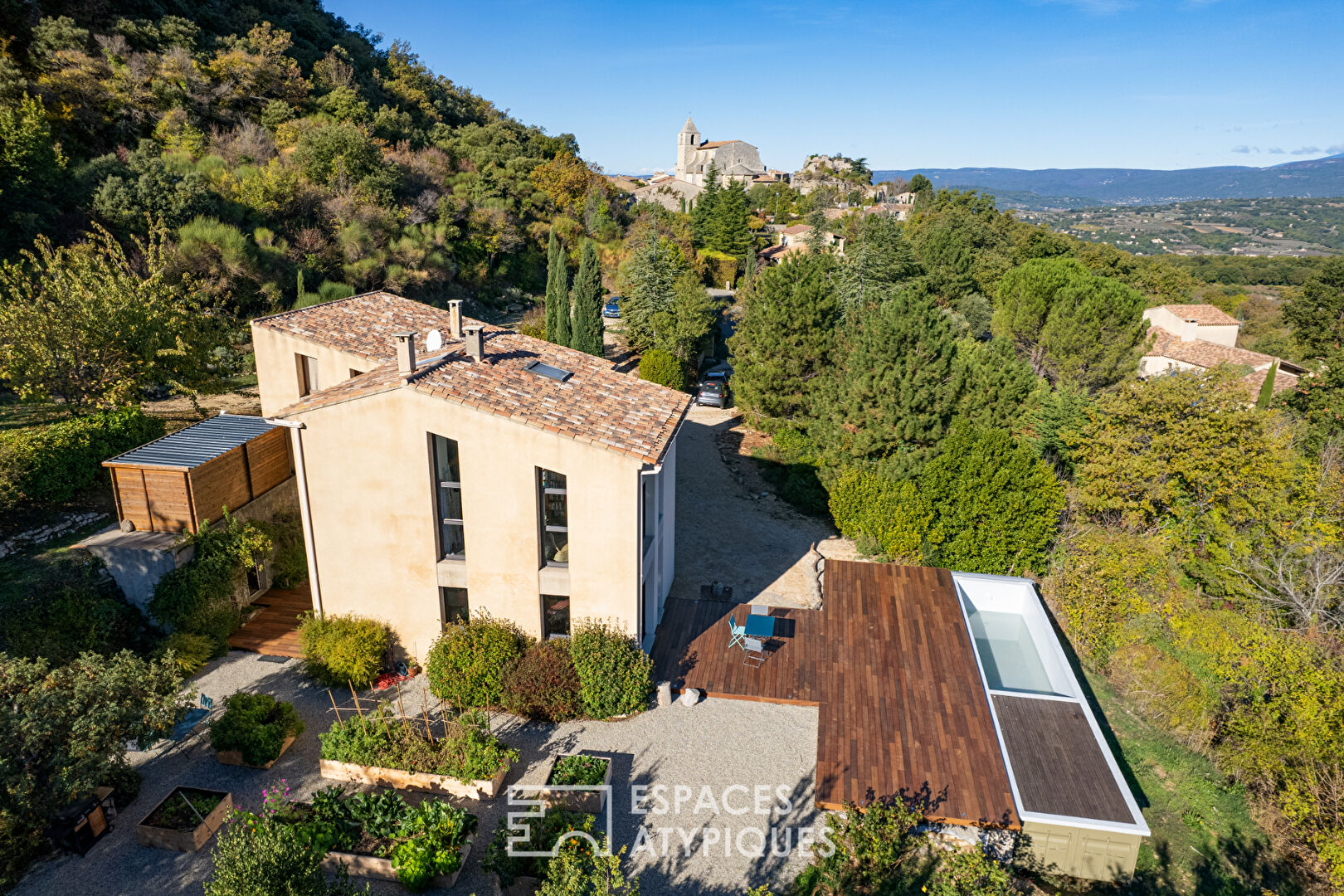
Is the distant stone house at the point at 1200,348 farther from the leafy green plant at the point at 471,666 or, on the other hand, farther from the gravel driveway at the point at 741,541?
the leafy green plant at the point at 471,666

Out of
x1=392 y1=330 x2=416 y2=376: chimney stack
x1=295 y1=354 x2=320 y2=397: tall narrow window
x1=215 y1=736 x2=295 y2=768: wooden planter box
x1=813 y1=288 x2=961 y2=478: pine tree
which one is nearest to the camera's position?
x1=215 y1=736 x2=295 y2=768: wooden planter box

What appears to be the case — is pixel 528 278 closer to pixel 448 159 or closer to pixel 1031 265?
pixel 448 159

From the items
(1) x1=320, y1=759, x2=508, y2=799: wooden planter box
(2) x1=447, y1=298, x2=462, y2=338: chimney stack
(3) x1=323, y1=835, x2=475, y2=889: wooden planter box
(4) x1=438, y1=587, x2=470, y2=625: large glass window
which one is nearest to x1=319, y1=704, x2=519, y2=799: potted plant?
(1) x1=320, y1=759, x2=508, y2=799: wooden planter box

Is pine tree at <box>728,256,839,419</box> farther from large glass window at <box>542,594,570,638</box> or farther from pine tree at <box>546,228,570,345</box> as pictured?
large glass window at <box>542,594,570,638</box>

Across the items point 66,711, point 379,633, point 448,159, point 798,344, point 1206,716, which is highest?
point 448,159

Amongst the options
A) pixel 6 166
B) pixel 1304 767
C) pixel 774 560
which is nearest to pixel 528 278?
pixel 6 166
